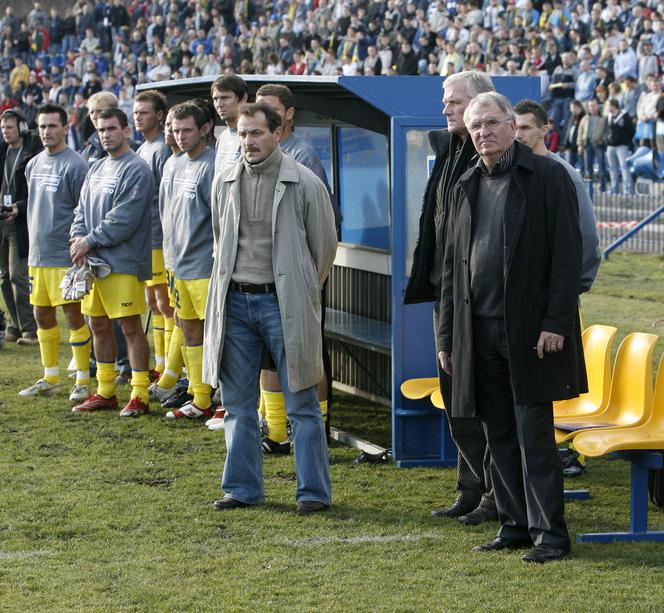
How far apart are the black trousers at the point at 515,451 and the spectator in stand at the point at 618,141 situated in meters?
14.3

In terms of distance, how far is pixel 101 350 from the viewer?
8484 mm

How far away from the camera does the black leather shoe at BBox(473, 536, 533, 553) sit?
5332mm

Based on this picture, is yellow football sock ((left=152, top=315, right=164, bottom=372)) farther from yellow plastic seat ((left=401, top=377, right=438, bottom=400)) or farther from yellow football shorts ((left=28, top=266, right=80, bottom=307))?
yellow plastic seat ((left=401, top=377, right=438, bottom=400))

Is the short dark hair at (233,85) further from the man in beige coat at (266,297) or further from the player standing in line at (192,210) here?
the man in beige coat at (266,297)

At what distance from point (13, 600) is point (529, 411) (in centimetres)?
222

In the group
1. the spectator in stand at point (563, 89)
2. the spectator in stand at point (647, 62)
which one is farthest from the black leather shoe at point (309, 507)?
the spectator in stand at point (563, 89)

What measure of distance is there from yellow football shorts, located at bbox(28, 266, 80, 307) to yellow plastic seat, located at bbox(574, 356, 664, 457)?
181 inches

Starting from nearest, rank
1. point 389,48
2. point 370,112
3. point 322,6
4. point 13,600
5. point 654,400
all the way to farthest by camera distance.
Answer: point 13,600, point 654,400, point 370,112, point 389,48, point 322,6

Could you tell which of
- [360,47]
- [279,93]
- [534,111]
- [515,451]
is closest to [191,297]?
[279,93]

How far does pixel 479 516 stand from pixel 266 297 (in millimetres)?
1470

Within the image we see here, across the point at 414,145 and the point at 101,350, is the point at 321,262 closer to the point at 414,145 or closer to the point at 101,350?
the point at 414,145

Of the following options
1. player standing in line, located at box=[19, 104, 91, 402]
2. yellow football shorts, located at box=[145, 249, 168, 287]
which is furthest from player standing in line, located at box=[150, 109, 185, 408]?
player standing in line, located at box=[19, 104, 91, 402]

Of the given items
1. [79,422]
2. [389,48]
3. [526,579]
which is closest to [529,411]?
[526,579]

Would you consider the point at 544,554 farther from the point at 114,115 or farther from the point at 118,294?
the point at 114,115
